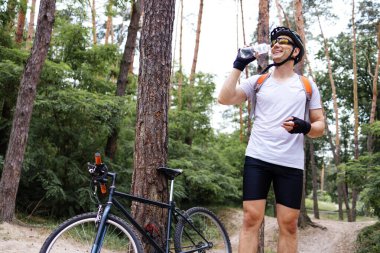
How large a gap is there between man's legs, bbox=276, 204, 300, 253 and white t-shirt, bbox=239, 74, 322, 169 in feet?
1.06

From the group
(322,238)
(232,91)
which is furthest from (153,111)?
(322,238)

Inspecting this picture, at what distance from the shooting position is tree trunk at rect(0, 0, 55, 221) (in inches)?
295

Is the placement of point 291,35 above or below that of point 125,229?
above

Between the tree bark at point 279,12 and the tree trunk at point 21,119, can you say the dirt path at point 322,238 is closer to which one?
the tree trunk at point 21,119

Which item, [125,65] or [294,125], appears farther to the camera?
[125,65]

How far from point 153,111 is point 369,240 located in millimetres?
8711

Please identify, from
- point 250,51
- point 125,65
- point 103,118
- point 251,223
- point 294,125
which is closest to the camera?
point 294,125

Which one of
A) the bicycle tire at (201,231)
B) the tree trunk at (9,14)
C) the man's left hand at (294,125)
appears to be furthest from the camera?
the tree trunk at (9,14)

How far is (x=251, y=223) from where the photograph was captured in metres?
2.71

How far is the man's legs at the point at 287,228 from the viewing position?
106 inches

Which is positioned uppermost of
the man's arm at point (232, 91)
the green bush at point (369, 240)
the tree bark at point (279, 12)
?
the tree bark at point (279, 12)

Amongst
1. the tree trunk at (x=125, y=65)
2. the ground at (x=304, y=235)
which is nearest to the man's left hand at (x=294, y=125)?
the ground at (x=304, y=235)

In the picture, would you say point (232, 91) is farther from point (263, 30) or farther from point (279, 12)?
point (279, 12)

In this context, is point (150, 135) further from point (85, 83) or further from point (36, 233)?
point (85, 83)
